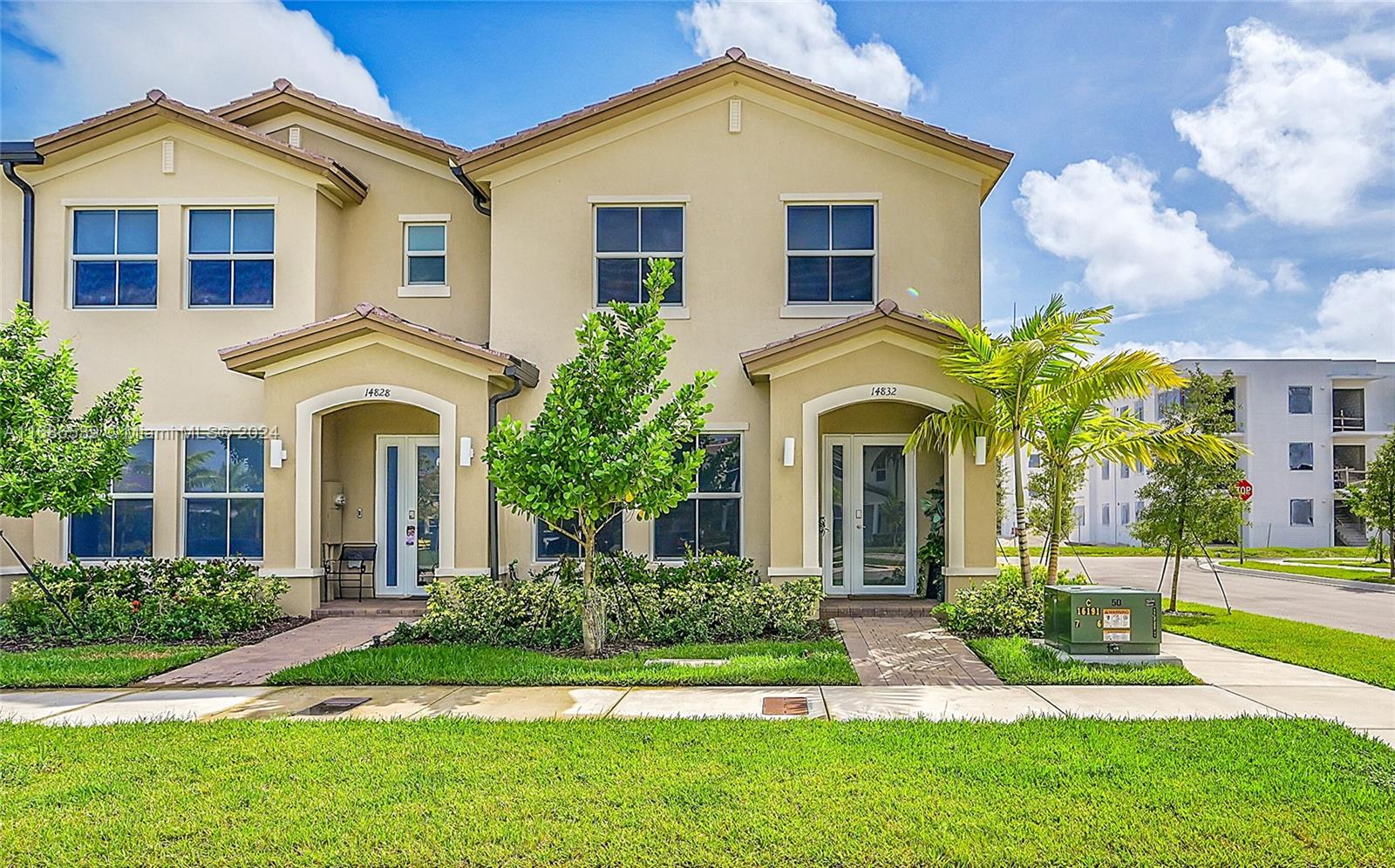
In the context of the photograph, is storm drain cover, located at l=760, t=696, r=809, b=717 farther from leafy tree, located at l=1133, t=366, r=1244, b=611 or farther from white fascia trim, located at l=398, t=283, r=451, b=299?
leafy tree, located at l=1133, t=366, r=1244, b=611

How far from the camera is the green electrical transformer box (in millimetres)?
10805

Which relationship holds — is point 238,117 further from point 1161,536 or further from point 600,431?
point 1161,536

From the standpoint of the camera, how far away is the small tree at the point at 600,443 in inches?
452

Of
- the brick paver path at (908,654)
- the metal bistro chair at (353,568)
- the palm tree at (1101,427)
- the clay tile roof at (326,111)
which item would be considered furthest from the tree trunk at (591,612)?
the clay tile roof at (326,111)

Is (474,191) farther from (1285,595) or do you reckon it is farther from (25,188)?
(1285,595)

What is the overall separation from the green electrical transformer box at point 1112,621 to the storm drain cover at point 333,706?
700 cm

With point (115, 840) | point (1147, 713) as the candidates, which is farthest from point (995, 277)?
point (115, 840)

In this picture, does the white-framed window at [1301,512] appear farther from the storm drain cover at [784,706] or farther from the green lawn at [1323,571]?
the storm drain cover at [784,706]

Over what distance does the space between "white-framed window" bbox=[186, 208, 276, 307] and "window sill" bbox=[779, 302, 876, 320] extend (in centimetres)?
766

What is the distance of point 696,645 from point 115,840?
734 centimetres

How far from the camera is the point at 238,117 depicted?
55.1 feet

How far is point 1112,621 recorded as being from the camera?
10852 mm

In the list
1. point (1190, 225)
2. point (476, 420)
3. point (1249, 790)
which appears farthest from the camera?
point (1190, 225)

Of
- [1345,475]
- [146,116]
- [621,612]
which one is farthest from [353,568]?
[1345,475]
